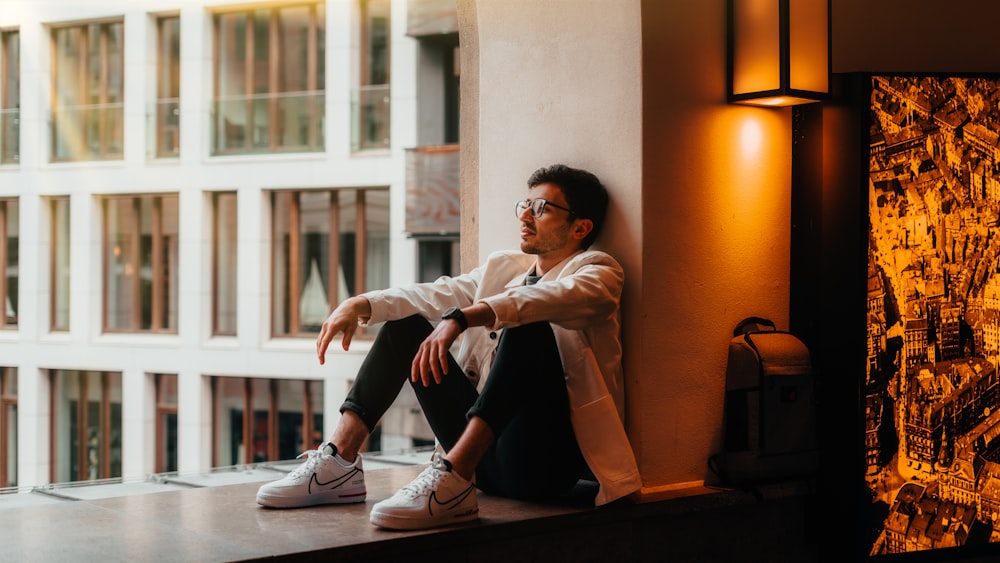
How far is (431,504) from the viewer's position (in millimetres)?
2664

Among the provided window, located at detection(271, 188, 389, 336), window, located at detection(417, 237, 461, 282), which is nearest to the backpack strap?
window, located at detection(417, 237, 461, 282)

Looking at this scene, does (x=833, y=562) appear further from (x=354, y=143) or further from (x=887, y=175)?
(x=354, y=143)

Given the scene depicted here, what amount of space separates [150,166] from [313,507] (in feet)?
41.4

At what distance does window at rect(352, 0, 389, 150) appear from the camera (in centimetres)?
1384

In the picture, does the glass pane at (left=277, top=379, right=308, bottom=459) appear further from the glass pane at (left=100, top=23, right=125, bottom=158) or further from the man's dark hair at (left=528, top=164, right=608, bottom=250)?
the man's dark hair at (left=528, top=164, right=608, bottom=250)

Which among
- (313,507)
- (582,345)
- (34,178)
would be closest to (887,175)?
(582,345)

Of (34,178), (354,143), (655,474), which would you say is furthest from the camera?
(34,178)

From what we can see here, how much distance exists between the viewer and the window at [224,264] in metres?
14.7

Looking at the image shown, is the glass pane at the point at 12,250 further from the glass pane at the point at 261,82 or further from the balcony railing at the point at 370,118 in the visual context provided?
the balcony railing at the point at 370,118

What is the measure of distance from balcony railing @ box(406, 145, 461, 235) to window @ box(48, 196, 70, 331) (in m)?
5.55

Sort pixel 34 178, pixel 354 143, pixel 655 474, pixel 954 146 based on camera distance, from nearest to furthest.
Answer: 1. pixel 655 474
2. pixel 954 146
3. pixel 354 143
4. pixel 34 178

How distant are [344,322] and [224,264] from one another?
12284 millimetres

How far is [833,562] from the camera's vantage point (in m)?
3.35

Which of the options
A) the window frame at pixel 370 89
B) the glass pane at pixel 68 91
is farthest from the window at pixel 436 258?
the glass pane at pixel 68 91
